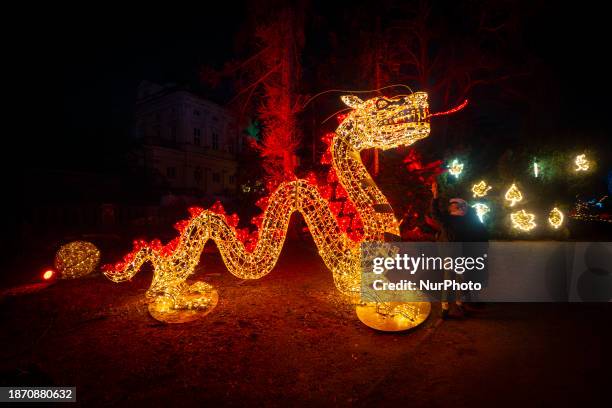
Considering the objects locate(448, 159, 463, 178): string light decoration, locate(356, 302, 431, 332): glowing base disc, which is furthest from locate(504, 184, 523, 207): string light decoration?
locate(356, 302, 431, 332): glowing base disc

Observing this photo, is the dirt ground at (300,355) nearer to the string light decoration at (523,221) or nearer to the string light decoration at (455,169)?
the string light decoration at (523,221)

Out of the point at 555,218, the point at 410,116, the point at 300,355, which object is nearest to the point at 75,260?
the point at 300,355

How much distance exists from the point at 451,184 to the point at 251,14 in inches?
371

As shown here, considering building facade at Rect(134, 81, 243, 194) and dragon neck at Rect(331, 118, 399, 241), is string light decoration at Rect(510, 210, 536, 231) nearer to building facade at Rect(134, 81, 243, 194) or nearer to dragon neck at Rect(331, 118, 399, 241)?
dragon neck at Rect(331, 118, 399, 241)

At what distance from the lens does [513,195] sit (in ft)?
33.1

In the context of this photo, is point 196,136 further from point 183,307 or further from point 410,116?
point 410,116

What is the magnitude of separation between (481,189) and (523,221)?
1537mm

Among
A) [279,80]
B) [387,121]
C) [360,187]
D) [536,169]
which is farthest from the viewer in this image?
[279,80]

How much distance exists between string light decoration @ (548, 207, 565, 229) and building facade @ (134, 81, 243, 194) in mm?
27555

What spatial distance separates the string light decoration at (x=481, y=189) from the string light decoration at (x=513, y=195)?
0.55 m

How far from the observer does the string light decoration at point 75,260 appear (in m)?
7.21

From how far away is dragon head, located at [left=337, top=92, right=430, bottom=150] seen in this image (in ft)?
15.2

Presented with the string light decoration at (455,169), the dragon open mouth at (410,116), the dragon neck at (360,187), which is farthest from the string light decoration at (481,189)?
the dragon open mouth at (410,116)

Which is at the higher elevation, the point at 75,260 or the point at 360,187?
the point at 360,187
